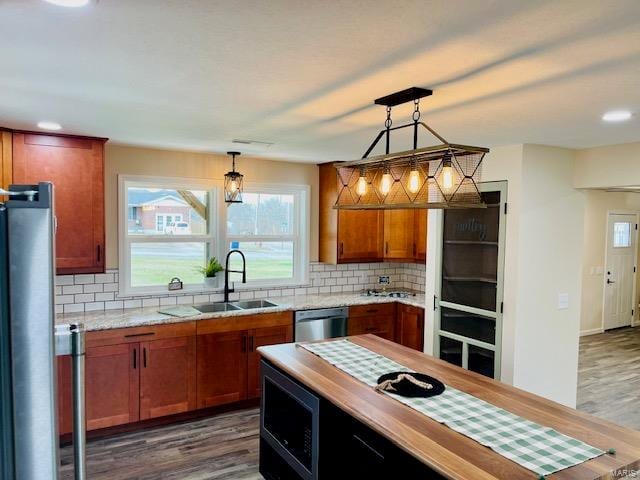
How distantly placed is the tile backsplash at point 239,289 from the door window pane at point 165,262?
0.56ft

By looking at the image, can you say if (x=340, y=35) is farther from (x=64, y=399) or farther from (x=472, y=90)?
(x=64, y=399)

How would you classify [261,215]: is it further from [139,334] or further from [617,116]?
[617,116]

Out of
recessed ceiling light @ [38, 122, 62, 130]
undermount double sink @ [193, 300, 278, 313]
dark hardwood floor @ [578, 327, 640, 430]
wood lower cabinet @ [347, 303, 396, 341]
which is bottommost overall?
dark hardwood floor @ [578, 327, 640, 430]

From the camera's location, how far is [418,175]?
2.11 metres

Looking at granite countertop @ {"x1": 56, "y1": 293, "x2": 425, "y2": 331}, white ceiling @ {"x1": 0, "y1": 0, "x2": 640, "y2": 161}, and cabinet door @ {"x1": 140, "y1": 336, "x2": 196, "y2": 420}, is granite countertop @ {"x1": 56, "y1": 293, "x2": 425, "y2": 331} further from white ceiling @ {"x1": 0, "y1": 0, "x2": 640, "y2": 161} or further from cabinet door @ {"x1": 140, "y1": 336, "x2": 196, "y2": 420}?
white ceiling @ {"x1": 0, "y1": 0, "x2": 640, "y2": 161}

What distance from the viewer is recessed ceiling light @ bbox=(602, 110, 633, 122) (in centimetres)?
263

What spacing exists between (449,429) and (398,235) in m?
3.49

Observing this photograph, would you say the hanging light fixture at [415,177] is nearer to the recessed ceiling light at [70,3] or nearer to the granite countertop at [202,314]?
the recessed ceiling light at [70,3]

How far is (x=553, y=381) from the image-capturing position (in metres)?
4.01

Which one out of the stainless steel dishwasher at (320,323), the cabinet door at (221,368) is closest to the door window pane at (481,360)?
the stainless steel dishwasher at (320,323)

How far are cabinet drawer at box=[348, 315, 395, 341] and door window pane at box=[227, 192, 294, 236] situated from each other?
126 cm

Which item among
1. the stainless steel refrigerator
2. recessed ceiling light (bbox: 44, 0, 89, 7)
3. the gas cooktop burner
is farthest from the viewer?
the gas cooktop burner

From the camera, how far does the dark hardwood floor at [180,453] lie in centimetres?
320

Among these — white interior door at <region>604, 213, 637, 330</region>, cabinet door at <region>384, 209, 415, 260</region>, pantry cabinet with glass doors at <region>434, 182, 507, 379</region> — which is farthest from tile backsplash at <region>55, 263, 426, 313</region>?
white interior door at <region>604, 213, 637, 330</region>
